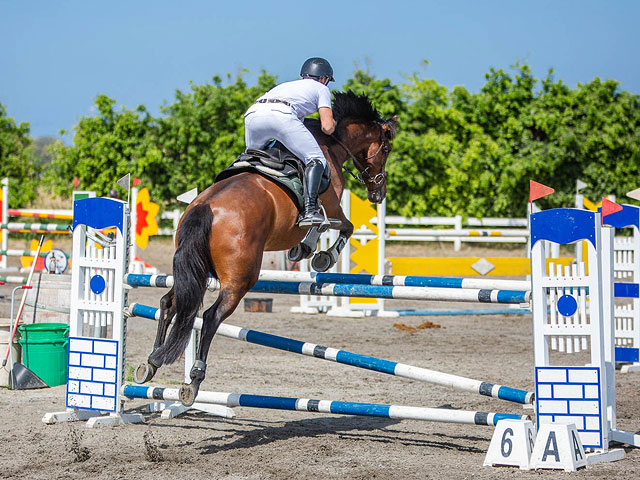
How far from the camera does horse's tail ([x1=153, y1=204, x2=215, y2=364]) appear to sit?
394cm

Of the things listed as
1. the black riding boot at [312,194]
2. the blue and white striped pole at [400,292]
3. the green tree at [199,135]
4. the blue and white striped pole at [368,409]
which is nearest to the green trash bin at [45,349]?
the blue and white striped pole at [368,409]

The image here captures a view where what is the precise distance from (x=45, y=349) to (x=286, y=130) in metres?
2.69

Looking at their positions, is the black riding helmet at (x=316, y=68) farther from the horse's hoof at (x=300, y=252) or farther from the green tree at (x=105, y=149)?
the green tree at (x=105, y=149)

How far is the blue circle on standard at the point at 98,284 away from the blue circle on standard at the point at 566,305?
2.57 metres

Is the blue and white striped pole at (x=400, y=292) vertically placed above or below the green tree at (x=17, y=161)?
below

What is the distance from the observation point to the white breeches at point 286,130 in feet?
15.0

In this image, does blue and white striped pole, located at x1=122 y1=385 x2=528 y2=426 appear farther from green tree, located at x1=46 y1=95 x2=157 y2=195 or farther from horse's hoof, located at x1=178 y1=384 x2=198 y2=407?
green tree, located at x1=46 y1=95 x2=157 y2=195

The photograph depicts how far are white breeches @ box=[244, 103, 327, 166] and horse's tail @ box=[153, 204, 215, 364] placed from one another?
2.54 feet

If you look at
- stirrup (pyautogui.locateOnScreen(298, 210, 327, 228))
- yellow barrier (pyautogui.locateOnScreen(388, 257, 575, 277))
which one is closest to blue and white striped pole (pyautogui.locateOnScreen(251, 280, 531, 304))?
stirrup (pyautogui.locateOnScreen(298, 210, 327, 228))

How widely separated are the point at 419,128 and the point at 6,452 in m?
16.9

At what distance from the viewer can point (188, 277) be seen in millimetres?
3941

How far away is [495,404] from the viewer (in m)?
5.61

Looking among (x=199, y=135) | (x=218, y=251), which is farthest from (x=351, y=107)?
(x=199, y=135)

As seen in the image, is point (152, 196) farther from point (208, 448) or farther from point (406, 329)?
point (208, 448)
